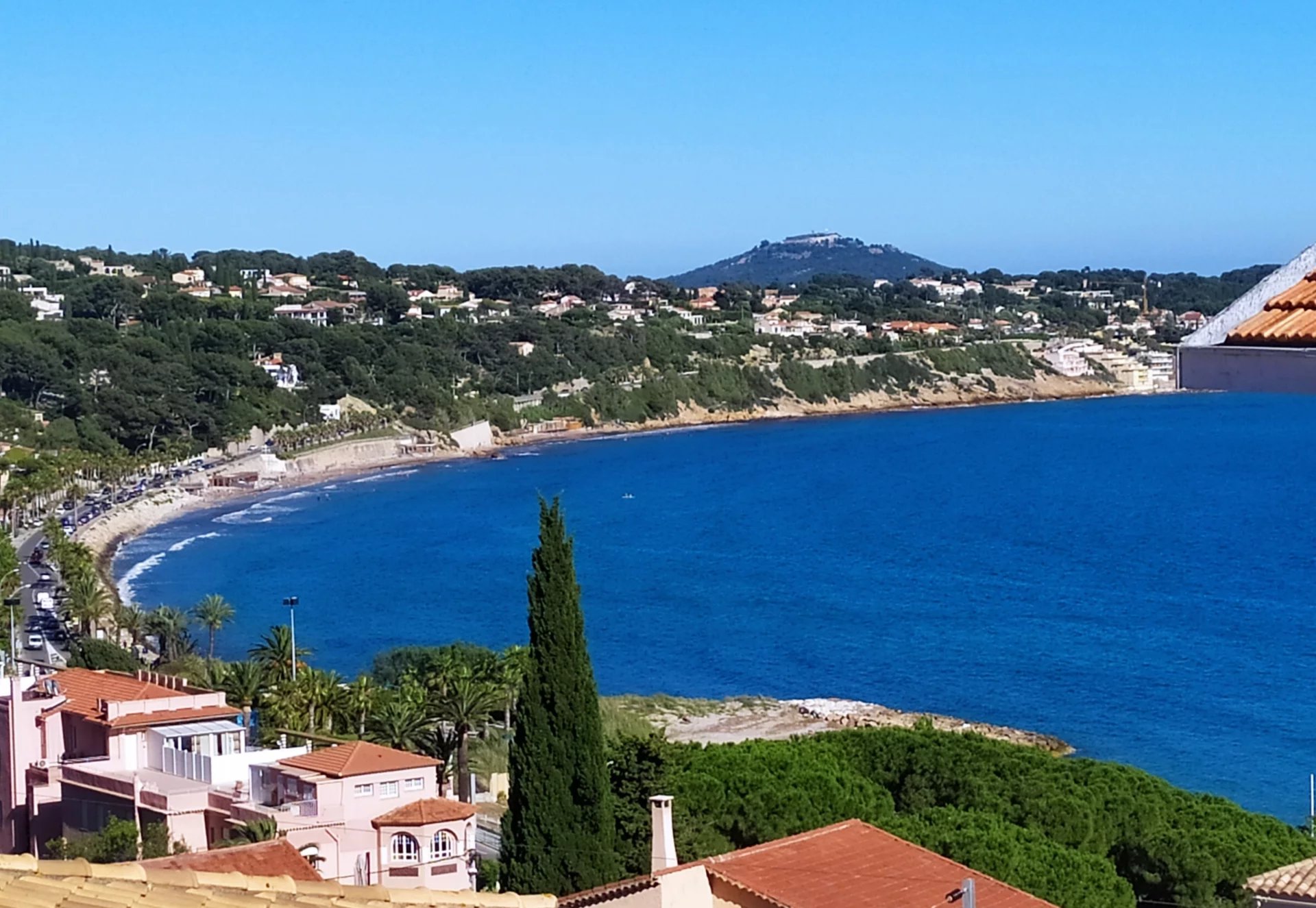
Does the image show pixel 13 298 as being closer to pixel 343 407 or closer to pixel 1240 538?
pixel 343 407

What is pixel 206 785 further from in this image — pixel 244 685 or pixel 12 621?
pixel 12 621

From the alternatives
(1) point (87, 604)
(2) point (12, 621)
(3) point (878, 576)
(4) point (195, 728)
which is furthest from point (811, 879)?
(3) point (878, 576)

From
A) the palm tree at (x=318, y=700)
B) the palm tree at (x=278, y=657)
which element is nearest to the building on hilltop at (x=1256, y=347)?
the palm tree at (x=318, y=700)

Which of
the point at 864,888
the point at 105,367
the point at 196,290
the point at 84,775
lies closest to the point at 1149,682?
the point at 84,775

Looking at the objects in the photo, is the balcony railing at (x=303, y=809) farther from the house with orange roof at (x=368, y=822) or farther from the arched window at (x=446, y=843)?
the arched window at (x=446, y=843)

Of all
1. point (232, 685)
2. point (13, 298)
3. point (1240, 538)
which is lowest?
point (1240, 538)

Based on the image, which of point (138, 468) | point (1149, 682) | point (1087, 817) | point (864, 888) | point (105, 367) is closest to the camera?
point (864, 888)

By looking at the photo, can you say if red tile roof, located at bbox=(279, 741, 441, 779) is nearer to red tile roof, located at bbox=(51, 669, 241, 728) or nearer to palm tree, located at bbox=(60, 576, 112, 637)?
red tile roof, located at bbox=(51, 669, 241, 728)
